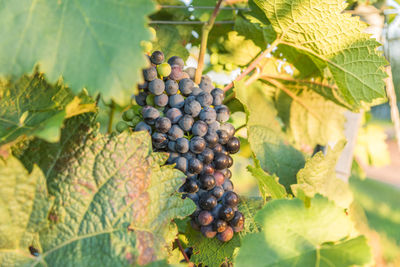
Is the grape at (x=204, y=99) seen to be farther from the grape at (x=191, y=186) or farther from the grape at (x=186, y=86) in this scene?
the grape at (x=191, y=186)

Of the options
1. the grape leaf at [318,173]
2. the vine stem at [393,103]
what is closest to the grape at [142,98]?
the grape leaf at [318,173]

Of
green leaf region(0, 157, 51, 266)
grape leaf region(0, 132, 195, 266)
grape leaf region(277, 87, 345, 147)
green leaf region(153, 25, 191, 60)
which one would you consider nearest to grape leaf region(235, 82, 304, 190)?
grape leaf region(277, 87, 345, 147)

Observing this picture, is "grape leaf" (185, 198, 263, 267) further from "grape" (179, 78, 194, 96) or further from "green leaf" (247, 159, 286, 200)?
"grape" (179, 78, 194, 96)

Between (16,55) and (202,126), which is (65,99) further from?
(202,126)

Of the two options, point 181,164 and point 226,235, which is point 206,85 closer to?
point 181,164

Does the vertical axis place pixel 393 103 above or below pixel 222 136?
below

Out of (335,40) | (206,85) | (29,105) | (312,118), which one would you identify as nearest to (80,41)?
(29,105)

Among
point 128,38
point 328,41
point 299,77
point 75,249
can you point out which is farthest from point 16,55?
point 299,77
